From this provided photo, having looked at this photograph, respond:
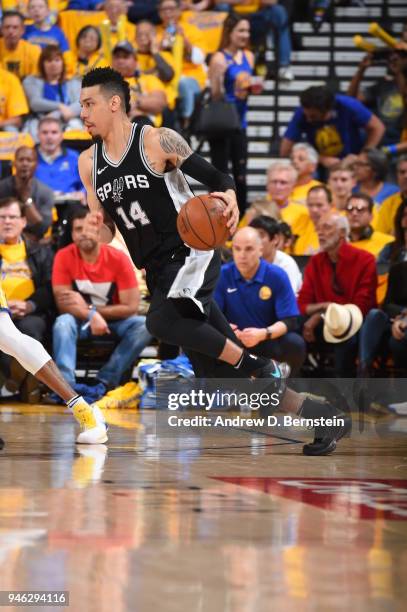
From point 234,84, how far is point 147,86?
0.85m

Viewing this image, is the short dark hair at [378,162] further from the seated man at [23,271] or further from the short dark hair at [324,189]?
the seated man at [23,271]

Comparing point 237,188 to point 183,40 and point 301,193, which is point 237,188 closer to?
point 301,193

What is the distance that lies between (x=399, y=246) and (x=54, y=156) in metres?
3.33

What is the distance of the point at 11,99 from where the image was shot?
10.6m

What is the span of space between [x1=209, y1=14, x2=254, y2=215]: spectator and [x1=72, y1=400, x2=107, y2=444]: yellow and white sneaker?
5.09m

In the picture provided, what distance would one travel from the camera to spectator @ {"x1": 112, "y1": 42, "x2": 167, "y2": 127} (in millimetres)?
10492

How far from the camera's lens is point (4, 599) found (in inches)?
100

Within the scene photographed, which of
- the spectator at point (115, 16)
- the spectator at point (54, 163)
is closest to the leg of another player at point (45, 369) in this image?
the spectator at point (54, 163)

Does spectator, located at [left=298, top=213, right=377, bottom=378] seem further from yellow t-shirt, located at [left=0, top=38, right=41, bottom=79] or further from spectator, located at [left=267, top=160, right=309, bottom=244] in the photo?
yellow t-shirt, located at [left=0, top=38, right=41, bottom=79]

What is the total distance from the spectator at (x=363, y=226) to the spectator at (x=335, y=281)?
0.29 m

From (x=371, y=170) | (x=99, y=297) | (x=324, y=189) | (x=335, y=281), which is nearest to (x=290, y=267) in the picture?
(x=335, y=281)

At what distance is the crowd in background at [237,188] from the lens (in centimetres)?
783

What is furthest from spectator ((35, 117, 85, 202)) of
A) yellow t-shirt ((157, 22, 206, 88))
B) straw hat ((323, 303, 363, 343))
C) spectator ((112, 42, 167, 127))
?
straw hat ((323, 303, 363, 343))

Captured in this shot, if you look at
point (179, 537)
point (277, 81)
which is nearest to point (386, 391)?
point (179, 537)
